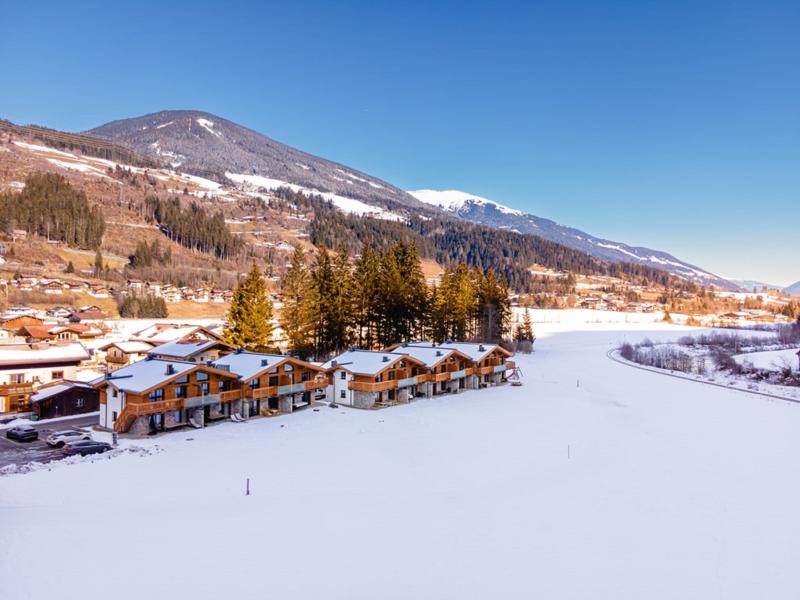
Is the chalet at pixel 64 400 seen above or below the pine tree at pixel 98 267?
below

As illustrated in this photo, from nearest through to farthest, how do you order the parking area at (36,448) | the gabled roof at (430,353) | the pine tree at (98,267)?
the parking area at (36,448), the gabled roof at (430,353), the pine tree at (98,267)

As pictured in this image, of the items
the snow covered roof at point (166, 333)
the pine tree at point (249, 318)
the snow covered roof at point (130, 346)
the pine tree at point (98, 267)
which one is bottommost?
the snow covered roof at point (130, 346)

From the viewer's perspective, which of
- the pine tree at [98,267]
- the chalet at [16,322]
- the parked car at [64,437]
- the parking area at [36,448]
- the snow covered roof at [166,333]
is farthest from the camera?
the pine tree at [98,267]

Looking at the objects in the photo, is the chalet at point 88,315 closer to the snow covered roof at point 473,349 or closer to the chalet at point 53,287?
the chalet at point 53,287

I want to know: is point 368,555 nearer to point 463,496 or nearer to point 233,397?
point 463,496

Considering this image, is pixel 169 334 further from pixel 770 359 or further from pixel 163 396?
pixel 770 359

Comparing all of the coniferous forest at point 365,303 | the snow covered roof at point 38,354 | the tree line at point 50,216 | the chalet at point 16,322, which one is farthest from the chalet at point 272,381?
the tree line at point 50,216

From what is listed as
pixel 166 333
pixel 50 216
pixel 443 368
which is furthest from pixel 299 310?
pixel 50 216
